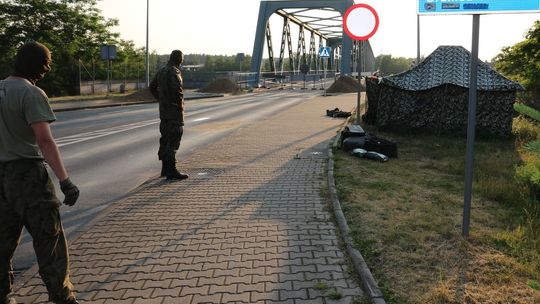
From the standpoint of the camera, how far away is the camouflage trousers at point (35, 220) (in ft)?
9.87

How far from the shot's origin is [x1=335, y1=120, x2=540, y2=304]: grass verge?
3.59m

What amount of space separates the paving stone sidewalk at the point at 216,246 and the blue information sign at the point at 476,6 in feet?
7.39

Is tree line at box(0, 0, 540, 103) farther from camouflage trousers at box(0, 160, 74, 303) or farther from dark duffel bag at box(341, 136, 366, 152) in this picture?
camouflage trousers at box(0, 160, 74, 303)

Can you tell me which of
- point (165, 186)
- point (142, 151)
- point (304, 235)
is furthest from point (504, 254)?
point (142, 151)

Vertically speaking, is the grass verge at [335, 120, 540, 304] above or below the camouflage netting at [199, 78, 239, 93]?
below

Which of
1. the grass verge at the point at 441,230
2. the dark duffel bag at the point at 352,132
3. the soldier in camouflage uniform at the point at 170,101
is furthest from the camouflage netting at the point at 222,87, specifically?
the soldier in camouflage uniform at the point at 170,101

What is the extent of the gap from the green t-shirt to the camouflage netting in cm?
3716

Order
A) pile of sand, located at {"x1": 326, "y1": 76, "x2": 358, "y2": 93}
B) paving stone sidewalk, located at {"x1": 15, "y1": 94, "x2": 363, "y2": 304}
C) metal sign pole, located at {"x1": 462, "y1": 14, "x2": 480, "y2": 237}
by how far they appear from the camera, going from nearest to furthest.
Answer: paving stone sidewalk, located at {"x1": 15, "y1": 94, "x2": 363, "y2": 304} → metal sign pole, located at {"x1": 462, "y1": 14, "x2": 480, "y2": 237} → pile of sand, located at {"x1": 326, "y1": 76, "x2": 358, "y2": 93}

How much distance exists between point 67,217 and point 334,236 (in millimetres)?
3119

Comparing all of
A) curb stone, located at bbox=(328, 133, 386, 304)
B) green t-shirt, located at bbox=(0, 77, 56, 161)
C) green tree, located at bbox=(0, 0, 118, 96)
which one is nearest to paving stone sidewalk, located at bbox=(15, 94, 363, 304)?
curb stone, located at bbox=(328, 133, 386, 304)

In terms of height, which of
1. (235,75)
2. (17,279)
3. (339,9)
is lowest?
(17,279)

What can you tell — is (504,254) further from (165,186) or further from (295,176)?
(165,186)

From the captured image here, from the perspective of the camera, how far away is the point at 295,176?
771 centimetres

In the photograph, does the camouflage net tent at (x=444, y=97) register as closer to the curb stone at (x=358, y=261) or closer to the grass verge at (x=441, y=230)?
the grass verge at (x=441, y=230)
